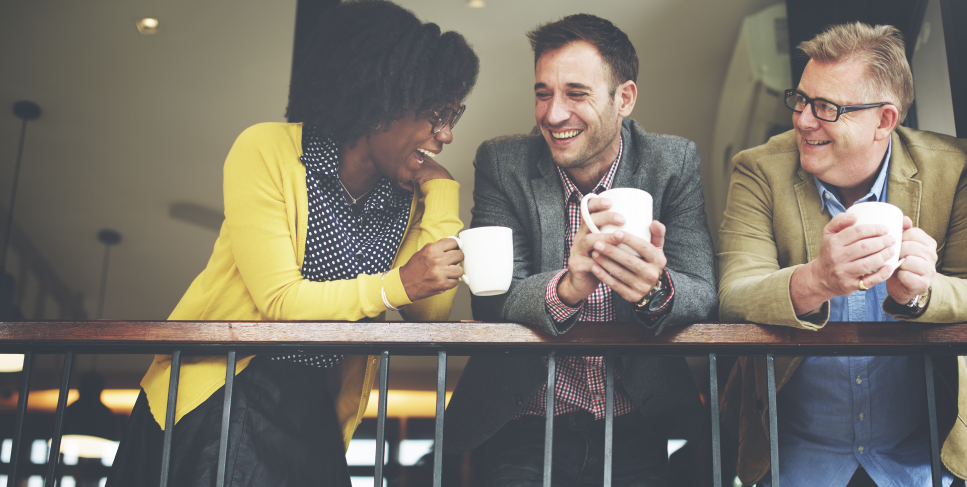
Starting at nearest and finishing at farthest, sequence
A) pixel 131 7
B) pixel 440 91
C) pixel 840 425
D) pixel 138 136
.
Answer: pixel 840 425
pixel 440 91
pixel 131 7
pixel 138 136

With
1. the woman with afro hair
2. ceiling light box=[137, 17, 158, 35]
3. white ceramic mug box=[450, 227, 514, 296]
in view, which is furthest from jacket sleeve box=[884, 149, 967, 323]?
ceiling light box=[137, 17, 158, 35]

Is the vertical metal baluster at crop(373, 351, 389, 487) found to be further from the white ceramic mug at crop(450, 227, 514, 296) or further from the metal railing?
the white ceramic mug at crop(450, 227, 514, 296)

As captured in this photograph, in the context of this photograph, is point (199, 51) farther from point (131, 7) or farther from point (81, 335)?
point (81, 335)

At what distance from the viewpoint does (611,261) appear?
110 cm

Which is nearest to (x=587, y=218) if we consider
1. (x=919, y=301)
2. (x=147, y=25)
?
(x=919, y=301)

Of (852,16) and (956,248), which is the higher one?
(852,16)

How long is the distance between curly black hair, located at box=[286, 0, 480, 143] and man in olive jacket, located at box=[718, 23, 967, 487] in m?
0.77

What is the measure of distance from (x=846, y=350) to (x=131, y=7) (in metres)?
3.40

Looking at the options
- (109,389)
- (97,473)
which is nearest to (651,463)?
(97,473)

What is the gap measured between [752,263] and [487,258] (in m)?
0.60

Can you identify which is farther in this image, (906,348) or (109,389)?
(109,389)

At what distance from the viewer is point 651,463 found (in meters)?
1.49

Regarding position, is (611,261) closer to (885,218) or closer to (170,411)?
(885,218)

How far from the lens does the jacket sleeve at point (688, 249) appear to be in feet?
3.80
